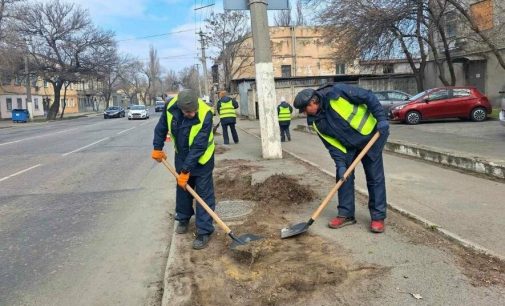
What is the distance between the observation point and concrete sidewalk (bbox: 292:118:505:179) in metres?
8.14

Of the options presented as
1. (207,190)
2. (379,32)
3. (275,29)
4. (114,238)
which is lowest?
(114,238)

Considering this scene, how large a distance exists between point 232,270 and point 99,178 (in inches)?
244

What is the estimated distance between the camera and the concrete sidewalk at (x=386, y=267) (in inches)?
142

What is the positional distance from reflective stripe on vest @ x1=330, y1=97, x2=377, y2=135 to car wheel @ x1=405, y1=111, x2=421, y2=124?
49.0 ft

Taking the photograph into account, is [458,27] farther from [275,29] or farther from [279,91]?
[275,29]

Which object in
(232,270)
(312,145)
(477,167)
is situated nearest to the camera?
(232,270)

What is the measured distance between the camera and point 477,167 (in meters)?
8.16

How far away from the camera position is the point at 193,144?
5.02 metres

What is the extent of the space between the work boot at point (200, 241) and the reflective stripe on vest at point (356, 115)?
1907 mm

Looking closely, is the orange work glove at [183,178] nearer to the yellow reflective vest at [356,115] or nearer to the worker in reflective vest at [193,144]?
the worker in reflective vest at [193,144]

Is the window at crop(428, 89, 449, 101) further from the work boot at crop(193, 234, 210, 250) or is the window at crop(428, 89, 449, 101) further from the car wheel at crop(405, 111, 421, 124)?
the work boot at crop(193, 234, 210, 250)

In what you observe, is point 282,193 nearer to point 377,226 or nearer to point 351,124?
point 377,226

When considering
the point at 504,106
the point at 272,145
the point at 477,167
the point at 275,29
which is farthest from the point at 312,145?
the point at 275,29

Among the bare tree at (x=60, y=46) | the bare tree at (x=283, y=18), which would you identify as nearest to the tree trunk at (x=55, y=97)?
the bare tree at (x=60, y=46)
